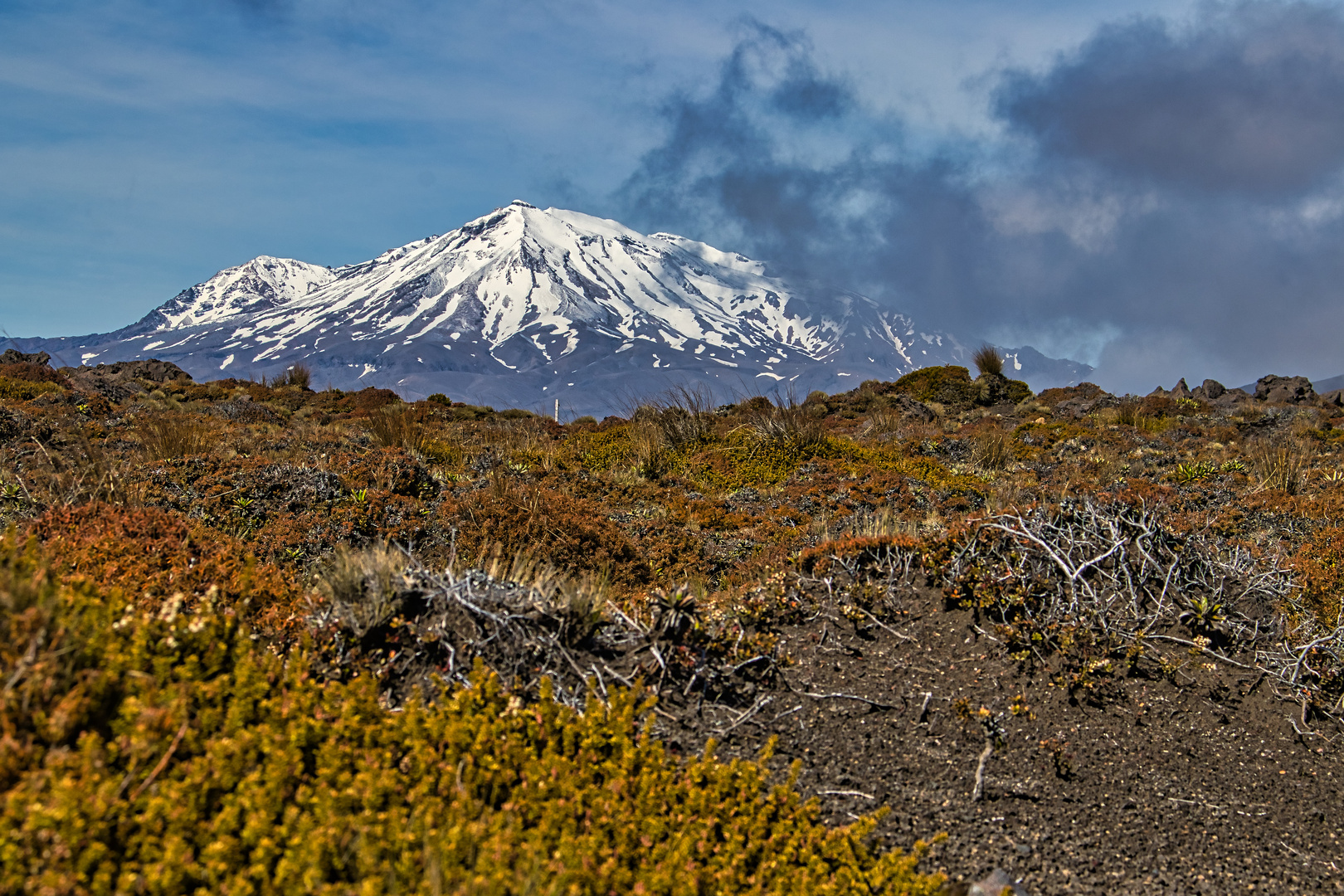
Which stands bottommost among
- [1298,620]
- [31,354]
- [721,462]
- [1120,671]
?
[1120,671]

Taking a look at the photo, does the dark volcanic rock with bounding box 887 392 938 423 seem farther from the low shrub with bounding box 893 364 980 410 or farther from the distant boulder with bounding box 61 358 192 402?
the distant boulder with bounding box 61 358 192 402

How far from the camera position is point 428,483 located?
7316 mm

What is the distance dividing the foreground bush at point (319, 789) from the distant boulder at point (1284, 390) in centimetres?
2457

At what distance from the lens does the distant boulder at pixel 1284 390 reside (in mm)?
20261

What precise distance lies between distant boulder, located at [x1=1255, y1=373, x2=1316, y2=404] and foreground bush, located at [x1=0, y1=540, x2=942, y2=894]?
2457 centimetres

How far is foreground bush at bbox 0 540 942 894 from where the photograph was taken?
5.51ft

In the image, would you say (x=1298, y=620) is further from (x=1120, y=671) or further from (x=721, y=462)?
A: (x=721, y=462)

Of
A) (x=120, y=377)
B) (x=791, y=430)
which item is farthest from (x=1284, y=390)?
(x=120, y=377)

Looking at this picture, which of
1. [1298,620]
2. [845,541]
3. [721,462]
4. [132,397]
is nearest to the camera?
[1298,620]

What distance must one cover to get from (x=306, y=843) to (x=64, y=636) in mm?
1112

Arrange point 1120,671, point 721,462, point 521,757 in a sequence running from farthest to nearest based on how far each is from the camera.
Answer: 1. point 721,462
2. point 1120,671
3. point 521,757

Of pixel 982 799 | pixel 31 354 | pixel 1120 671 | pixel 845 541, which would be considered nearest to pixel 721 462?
pixel 845 541

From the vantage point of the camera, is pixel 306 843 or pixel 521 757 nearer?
pixel 306 843

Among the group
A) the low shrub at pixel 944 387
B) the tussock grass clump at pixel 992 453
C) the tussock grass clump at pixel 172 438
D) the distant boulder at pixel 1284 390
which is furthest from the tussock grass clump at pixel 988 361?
the tussock grass clump at pixel 172 438
